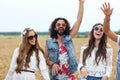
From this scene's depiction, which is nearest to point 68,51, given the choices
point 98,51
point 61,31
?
point 61,31

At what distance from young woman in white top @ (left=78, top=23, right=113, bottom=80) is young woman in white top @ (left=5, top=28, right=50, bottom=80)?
65 centimetres

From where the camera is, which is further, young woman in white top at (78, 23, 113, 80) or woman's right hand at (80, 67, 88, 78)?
young woman in white top at (78, 23, 113, 80)

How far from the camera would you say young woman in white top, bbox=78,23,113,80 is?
8.40m

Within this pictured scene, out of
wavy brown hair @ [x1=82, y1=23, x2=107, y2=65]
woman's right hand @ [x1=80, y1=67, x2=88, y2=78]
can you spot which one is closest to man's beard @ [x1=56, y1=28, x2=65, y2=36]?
wavy brown hair @ [x1=82, y1=23, x2=107, y2=65]

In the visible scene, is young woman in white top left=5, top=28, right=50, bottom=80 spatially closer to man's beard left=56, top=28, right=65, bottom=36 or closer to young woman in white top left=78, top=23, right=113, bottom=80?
man's beard left=56, top=28, right=65, bottom=36

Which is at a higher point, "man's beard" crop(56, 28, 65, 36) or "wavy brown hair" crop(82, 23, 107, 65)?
"man's beard" crop(56, 28, 65, 36)

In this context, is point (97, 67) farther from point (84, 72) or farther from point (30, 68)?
point (30, 68)

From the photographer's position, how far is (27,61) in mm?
8469

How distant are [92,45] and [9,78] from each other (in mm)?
1433

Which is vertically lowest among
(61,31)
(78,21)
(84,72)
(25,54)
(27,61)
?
(84,72)

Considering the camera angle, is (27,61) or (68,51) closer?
(27,61)

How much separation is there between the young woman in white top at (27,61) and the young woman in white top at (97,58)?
65 cm

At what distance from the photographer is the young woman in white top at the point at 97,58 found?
27.6 ft

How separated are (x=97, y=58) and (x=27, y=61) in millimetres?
1119
